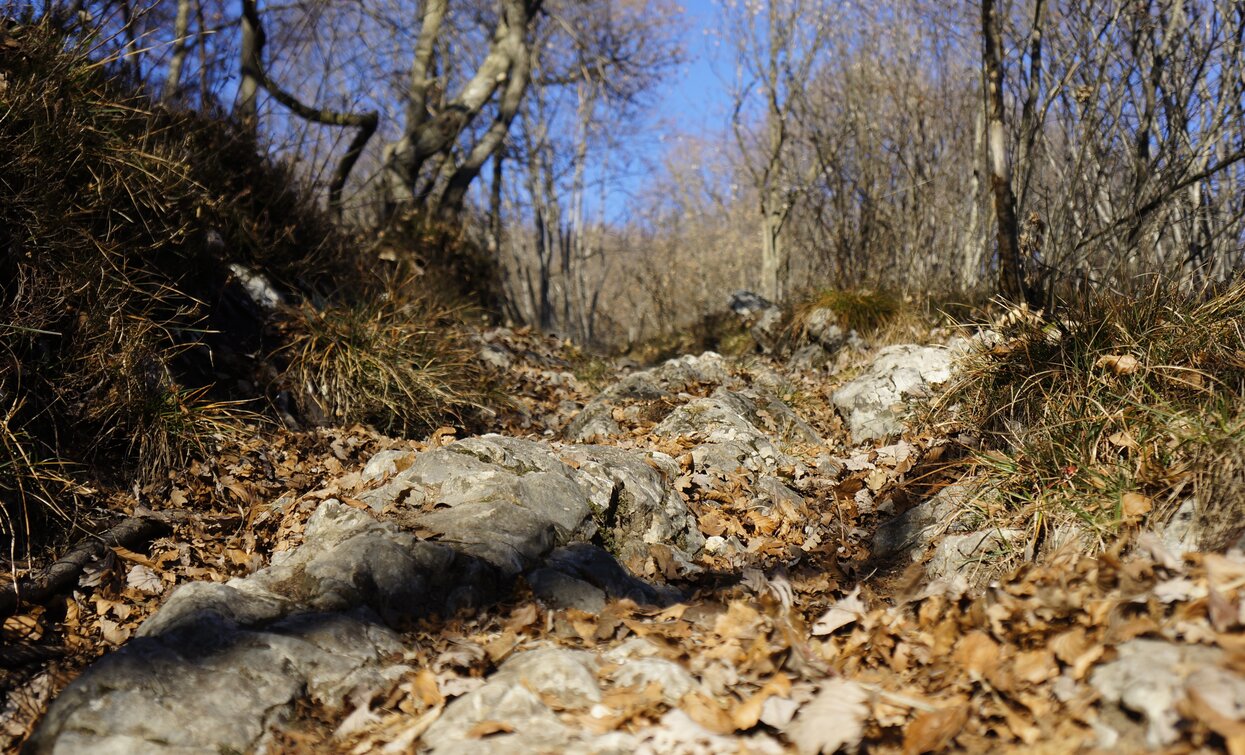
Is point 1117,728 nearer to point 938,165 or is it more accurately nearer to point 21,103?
point 21,103

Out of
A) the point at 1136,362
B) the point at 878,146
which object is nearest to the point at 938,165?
the point at 878,146

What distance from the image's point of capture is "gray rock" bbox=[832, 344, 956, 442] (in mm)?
6047

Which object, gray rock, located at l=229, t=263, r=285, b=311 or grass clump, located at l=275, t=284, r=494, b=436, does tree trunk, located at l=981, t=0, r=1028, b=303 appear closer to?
grass clump, located at l=275, t=284, r=494, b=436

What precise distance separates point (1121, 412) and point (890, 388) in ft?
8.81

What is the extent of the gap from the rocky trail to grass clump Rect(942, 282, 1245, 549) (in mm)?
155

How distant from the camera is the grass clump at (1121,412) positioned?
10.3 feet

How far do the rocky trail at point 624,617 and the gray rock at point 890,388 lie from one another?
2.41 ft

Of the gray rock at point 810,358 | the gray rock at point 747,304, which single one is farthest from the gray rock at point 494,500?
the gray rock at point 747,304

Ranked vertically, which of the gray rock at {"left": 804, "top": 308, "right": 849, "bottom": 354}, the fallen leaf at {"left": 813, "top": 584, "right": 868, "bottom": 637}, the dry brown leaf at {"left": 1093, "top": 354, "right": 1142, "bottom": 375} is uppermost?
the gray rock at {"left": 804, "top": 308, "right": 849, "bottom": 354}

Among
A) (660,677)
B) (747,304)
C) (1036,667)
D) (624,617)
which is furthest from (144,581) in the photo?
(747,304)

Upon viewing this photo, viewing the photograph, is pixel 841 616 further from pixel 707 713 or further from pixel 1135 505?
pixel 1135 505

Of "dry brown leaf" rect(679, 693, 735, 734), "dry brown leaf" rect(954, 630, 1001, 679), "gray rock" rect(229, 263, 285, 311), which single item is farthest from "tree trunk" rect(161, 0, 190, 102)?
"dry brown leaf" rect(954, 630, 1001, 679)

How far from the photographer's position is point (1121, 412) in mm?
3639

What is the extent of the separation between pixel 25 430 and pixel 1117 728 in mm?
4601
